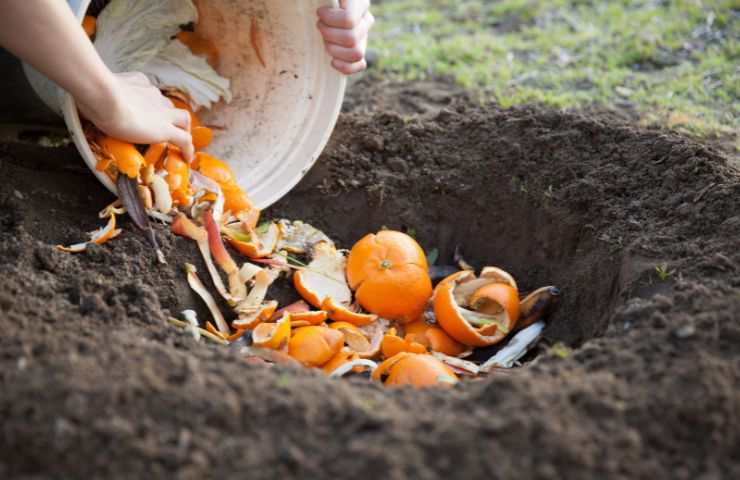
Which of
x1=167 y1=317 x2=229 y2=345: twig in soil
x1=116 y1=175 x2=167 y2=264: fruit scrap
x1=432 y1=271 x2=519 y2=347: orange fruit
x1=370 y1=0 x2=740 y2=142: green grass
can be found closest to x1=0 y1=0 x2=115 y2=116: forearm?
x1=116 y1=175 x2=167 y2=264: fruit scrap

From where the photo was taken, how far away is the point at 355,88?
4.95 meters

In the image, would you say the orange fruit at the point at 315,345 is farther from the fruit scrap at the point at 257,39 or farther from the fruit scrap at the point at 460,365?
the fruit scrap at the point at 257,39

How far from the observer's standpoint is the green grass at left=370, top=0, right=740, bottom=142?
179 inches

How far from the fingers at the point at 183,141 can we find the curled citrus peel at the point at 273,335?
73 centimetres

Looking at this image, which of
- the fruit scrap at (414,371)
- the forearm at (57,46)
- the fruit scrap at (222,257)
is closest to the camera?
the forearm at (57,46)

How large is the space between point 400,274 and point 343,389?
1129 mm

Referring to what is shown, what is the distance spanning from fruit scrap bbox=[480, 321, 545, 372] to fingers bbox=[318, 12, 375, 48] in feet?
4.26

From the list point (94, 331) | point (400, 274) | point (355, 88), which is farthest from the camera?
point (355, 88)

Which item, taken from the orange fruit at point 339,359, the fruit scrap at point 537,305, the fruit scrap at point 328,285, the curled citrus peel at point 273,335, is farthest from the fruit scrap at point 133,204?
the fruit scrap at point 537,305

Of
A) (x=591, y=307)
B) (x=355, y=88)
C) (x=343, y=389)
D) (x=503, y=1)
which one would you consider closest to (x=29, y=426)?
(x=343, y=389)

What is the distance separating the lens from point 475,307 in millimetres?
Result: 3213

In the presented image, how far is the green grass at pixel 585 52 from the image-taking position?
454cm

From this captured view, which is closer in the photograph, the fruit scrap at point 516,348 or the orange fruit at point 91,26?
the fruit scrap at point 516,348

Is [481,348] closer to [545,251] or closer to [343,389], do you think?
[545,251]
